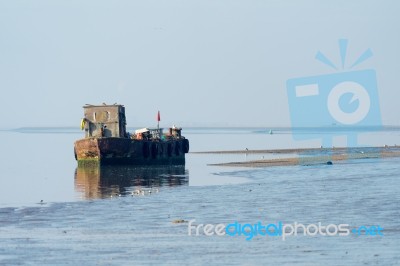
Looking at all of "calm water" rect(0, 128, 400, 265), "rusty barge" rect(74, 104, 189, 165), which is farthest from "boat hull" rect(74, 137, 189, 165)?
"calm water" rect(0, 128, 400, 265)

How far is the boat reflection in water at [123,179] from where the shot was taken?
46.3m

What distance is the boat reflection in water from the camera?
46344 mm

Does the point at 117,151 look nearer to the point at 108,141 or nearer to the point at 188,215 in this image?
the point at 108,141

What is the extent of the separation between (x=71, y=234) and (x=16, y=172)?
138ft

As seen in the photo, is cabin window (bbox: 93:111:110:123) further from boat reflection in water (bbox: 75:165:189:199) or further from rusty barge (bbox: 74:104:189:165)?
boat reflection in water (bbox: 75:165:189:199)

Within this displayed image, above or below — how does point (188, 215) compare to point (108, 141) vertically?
below

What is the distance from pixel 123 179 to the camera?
183 feet

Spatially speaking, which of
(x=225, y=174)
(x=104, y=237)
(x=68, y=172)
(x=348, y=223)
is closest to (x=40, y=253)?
(x=104, y=237)

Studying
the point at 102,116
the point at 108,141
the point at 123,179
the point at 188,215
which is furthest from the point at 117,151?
the point at 188,215

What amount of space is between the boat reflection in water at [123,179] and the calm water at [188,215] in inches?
3.5

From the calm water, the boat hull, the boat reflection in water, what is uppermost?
the boat hull

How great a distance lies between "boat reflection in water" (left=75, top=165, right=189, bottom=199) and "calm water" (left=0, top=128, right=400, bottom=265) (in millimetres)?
88

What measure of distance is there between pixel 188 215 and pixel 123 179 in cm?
2207

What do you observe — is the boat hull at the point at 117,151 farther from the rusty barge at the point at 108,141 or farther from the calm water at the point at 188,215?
the calm water at the point at 188,215
